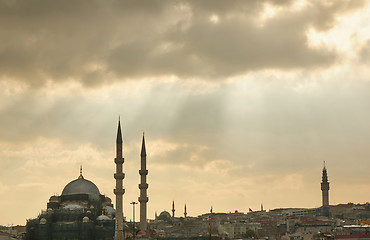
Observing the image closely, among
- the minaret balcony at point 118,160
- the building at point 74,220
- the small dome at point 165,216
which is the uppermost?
the minaret balcony at point 118,160

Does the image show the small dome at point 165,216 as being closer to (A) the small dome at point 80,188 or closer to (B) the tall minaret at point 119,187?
(A) the small dome at point 80,188

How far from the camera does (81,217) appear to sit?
104500mm

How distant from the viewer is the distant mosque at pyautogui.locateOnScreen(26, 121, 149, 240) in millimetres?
102531

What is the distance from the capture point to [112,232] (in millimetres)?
103812

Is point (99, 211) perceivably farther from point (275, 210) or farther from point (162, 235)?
point (275, 210)

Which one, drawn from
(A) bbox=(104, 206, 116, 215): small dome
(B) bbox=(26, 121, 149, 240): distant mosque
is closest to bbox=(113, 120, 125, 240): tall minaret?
(B) bbox=(26, 121, 149, 240): distant mosque

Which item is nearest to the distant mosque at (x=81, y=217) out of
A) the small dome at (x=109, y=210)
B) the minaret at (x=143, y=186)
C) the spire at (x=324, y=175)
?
the minaret at (x=143, y=186)

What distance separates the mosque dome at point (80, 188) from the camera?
110250 millimetres

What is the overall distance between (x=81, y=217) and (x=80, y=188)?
6819 mm

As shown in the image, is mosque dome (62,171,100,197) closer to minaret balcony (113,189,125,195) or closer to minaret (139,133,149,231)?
minaret (139,133,149,231)

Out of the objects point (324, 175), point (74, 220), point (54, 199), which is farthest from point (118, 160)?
point (324, 175)

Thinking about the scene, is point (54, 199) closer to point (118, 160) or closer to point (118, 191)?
point (118, 191)

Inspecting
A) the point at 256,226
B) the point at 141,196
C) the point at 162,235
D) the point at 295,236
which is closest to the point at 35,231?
the point at 141,196

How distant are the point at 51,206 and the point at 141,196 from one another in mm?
11810
